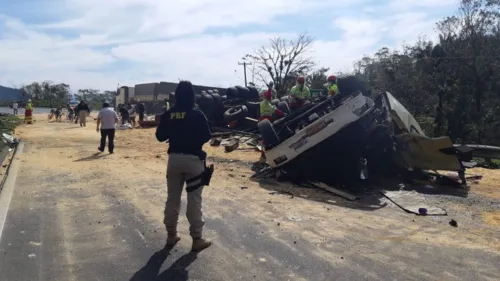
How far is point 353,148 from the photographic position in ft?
30.7

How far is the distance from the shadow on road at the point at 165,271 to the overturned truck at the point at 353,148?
15.3 ft

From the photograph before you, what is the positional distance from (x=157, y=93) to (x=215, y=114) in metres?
35.3

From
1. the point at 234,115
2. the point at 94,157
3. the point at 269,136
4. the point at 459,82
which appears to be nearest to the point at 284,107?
the point at 269,136

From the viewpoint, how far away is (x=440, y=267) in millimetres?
4805

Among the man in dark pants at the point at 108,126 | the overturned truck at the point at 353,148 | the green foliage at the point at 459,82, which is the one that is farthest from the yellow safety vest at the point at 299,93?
the green foliage at the point at 459,82

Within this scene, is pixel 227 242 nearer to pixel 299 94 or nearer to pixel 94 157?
pixel 299 94

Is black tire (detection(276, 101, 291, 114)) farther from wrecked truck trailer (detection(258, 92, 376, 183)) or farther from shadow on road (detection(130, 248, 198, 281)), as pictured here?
shadow on road (detection(130, 248, 198, 281))

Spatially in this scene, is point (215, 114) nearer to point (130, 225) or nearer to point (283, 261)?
point (130, 225)

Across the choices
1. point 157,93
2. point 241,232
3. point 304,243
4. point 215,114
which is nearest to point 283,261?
point 304,243

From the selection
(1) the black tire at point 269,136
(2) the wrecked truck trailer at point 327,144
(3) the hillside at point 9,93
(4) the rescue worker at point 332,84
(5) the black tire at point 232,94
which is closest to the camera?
(2) the wrecked truck trailer at point 327,144

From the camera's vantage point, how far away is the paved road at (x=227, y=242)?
4613mm

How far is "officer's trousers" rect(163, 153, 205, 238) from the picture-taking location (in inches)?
205

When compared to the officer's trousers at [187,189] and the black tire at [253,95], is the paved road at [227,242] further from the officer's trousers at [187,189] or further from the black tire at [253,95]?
the black tire at [253,95]

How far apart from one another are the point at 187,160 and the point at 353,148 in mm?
4882
